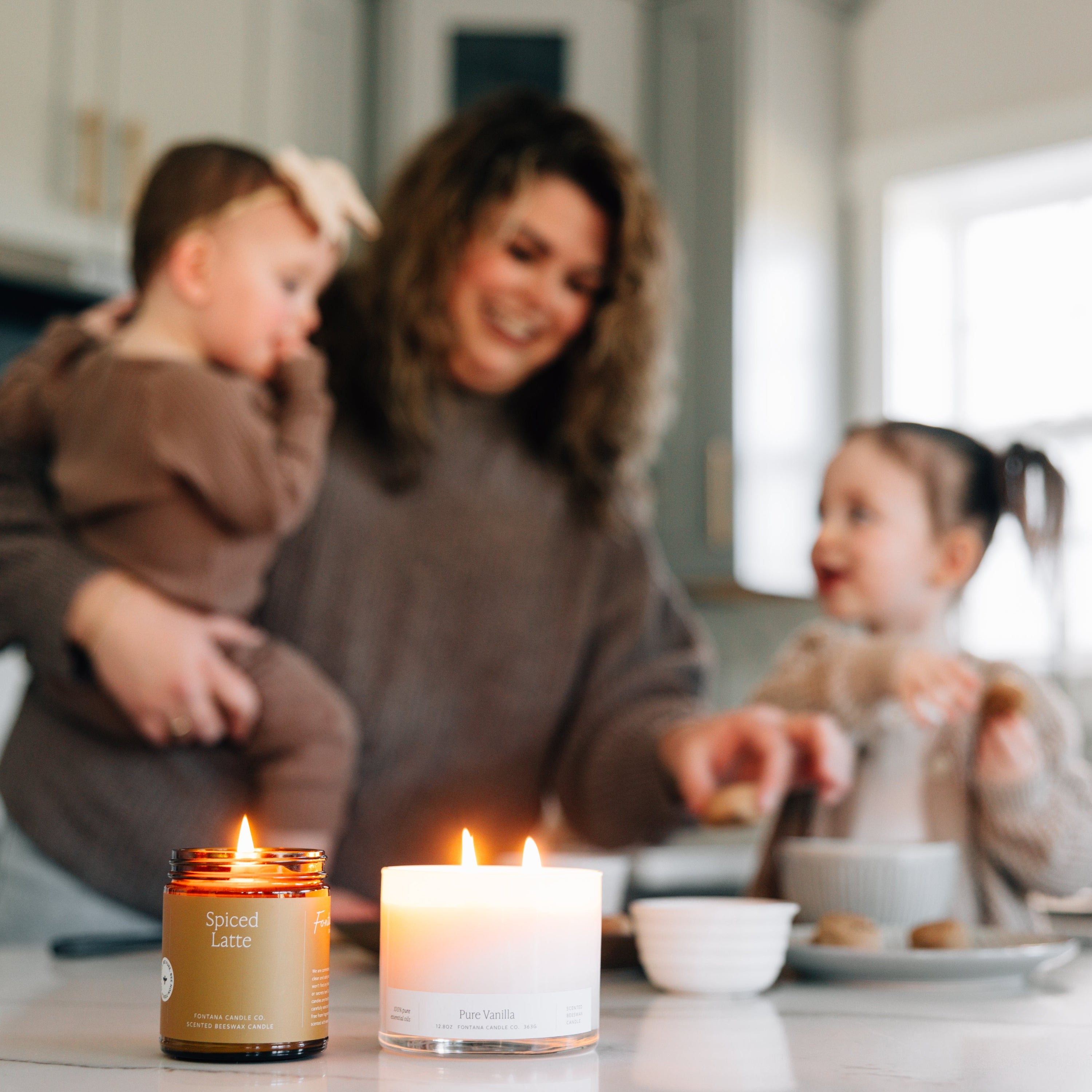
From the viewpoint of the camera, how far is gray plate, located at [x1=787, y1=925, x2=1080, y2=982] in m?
0.81

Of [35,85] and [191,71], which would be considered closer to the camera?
[35,85]

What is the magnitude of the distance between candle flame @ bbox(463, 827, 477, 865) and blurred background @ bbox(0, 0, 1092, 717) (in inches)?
79.1

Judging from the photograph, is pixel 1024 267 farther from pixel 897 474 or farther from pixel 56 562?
pixel 56 562

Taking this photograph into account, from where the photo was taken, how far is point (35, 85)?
2346 mm

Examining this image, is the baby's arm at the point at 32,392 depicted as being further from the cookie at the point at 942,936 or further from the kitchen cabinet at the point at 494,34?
the kitchen cabinet at the point at 494,34

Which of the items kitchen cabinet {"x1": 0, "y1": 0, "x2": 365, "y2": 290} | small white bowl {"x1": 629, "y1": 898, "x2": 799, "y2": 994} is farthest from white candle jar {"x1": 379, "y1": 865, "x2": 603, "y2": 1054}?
kitchen cabinet {"x1": 0, "y1": 0, "x2": 365, "y2": 290}

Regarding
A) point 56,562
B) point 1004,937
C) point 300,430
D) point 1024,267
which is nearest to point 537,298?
point 300,430

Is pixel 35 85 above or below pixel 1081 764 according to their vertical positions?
above

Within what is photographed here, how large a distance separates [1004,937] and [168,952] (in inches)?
24.2

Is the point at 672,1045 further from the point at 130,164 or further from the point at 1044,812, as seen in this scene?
the point at 130,164

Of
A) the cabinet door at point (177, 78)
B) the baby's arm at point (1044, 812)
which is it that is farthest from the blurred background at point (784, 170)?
the baby's arm at point (1044, 812)

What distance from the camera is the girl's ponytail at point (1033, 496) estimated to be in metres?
1.11

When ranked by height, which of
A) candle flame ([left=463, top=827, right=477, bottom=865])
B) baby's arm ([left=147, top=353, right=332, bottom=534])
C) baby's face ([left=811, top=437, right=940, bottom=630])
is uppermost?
baby's arm ([left=147, top=353, right=332, bottom=534])

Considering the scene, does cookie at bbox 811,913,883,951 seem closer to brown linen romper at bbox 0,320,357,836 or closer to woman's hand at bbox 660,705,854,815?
woman's hand at bbox 660,705,854,815
